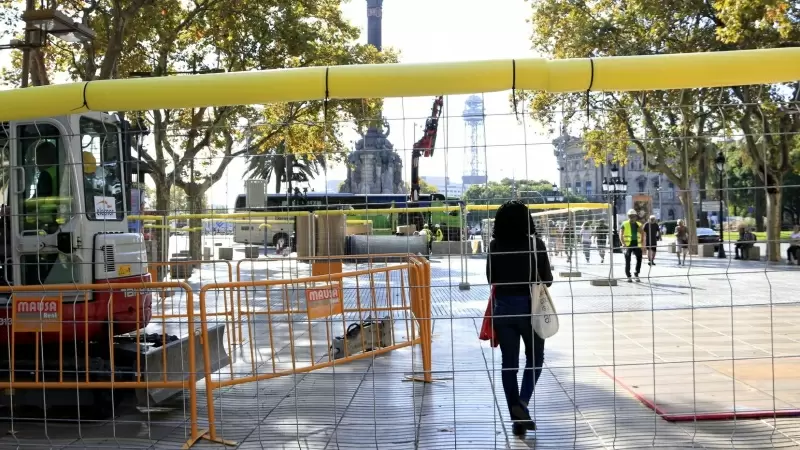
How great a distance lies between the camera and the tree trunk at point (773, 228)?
463 centimetres

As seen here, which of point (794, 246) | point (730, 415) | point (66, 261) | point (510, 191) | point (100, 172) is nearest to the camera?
point (794, 246)

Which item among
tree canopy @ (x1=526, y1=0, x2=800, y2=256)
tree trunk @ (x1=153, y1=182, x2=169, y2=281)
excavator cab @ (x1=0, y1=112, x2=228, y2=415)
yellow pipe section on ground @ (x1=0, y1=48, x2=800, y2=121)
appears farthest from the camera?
tree trunk @ (x1=153, y1=182, x2=169, y2=281)

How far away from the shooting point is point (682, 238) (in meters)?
4.60

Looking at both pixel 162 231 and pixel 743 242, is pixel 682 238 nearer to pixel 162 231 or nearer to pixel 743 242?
pixel 743 242

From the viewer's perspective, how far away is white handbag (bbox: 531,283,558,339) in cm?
504

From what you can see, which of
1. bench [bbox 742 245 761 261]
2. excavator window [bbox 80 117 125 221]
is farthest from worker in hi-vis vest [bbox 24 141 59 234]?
bench [bbox 742 245 761 261]

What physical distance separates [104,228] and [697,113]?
4727mm

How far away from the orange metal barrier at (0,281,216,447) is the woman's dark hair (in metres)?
2.26

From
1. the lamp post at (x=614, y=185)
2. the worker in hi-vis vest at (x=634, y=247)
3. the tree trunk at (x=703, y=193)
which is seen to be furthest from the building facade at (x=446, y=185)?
the tree trunk at (x=703, y=193)

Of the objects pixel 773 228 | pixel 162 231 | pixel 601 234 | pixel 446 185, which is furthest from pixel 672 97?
pixel 162 231

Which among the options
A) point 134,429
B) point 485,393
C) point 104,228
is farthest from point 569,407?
point 104,228

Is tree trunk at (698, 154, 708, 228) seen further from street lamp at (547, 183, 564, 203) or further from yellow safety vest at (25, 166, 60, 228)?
yellow safety vest at (25, 166, 60, 228)

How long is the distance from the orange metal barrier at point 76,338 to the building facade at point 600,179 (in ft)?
9.16

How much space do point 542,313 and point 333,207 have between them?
114 inches
